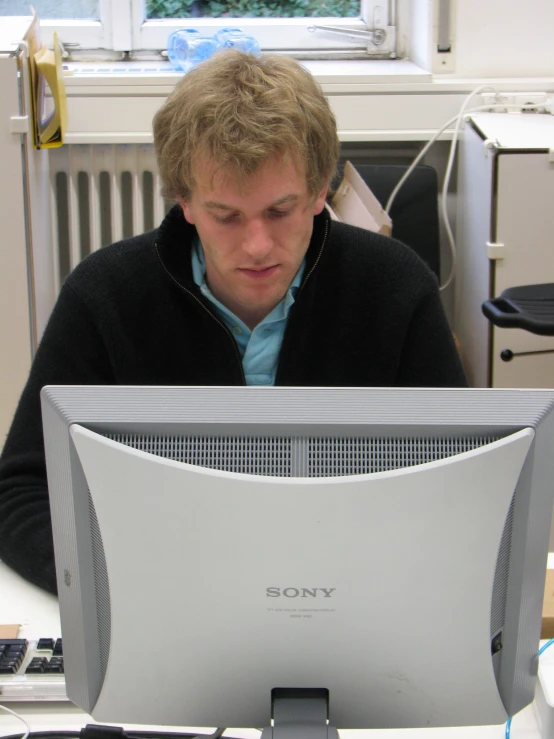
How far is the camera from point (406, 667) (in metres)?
0.76

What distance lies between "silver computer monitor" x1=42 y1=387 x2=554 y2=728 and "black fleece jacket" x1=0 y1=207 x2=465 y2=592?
2.06 feet

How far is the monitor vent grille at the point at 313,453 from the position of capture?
0.71 meters

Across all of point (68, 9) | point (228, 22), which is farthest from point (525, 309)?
point (68, 9)

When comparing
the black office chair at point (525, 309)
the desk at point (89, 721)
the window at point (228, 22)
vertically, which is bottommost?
the desk at point (89, 721)

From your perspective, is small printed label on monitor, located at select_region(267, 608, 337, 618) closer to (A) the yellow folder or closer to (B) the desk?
(B) the desk

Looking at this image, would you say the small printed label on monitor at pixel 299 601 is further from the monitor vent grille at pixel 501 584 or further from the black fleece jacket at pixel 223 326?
the black fleece jacket at pixel 223 326

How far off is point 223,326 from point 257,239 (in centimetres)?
18

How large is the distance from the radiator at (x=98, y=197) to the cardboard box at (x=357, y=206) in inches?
24.2

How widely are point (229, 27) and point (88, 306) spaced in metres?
1.89

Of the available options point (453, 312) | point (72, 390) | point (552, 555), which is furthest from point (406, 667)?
point (453, 312)

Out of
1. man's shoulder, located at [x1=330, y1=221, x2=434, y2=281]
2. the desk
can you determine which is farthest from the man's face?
the desk

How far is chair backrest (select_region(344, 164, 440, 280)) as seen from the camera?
269 cm

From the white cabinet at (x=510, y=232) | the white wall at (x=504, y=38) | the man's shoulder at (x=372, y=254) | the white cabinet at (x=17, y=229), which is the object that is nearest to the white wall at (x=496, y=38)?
the white wall at (x=504, y=38)

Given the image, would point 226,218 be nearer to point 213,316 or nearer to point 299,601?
point 213,316
